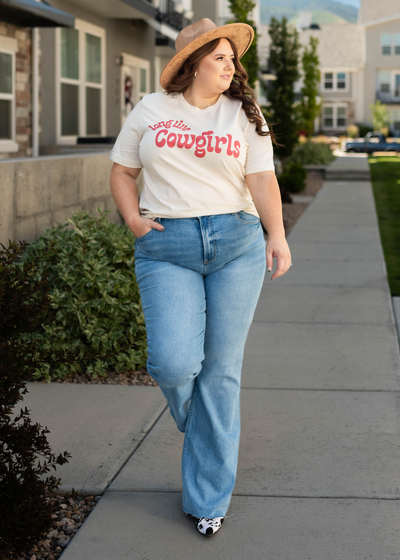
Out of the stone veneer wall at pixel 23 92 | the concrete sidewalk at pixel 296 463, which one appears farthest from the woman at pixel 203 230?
the stone veneer wall at pixel 23 92

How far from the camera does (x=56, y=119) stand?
12828 mm

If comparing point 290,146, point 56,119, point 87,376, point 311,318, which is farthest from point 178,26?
point 87,376

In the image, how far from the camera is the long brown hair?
9.45ft

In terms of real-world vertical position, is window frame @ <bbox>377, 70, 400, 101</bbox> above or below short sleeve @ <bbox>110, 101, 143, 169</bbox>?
above

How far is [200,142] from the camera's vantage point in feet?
9.16

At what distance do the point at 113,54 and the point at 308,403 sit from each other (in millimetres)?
12499

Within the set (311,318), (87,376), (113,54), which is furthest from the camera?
(113,54)

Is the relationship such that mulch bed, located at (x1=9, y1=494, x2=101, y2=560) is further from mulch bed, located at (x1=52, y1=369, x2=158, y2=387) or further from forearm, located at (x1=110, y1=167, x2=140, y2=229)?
mulch bed, located at (x1=52, y1=369, x2=158, y2=387)

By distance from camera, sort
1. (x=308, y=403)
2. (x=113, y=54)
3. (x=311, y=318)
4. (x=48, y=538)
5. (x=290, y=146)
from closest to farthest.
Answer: (x=48, y=538) → (x=308, y=403) → (x=311, y=318) → (x=113, y=54) → (x=290, y=146)

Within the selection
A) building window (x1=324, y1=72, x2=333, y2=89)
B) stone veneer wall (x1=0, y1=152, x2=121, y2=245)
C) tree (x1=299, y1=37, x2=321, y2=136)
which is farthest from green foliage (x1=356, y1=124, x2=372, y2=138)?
stone veneer wall (x1=0, y1=152, x2=121, y2=245)

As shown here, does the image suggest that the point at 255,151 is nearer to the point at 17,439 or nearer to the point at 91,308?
the point at 17,439

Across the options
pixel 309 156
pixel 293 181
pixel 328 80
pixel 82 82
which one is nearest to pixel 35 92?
pixel 82 82

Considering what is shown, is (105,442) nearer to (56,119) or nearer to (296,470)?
(296,470)

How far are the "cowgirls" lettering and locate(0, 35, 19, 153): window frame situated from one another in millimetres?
8660
